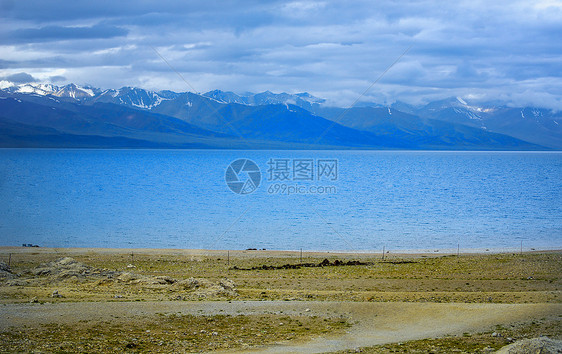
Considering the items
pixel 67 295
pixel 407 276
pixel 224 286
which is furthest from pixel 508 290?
pixel 67 295

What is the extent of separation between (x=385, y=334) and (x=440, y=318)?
94.0 inches

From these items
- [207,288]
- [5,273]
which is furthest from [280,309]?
[5,273]

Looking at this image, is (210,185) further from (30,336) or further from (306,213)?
(30,336)

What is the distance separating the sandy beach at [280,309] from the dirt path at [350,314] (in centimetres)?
3

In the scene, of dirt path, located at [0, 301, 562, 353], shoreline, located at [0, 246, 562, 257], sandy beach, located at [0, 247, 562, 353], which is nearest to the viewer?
sandy beach, located at [0, 247, 562, 353]

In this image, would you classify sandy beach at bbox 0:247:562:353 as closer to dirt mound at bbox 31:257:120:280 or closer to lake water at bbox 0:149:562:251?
dirt mound at bbox 31:257:120:280

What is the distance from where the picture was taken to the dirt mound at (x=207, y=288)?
21.4 m

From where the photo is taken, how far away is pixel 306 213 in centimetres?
6925

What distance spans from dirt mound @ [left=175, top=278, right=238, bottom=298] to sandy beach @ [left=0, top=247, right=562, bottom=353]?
46 mm

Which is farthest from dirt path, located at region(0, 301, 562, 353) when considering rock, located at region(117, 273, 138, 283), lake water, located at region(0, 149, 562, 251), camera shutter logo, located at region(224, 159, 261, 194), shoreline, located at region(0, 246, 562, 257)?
camera shutter logo, located at region(224, 159, 261, 194)

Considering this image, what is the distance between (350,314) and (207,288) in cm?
658

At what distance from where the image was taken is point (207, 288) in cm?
2208

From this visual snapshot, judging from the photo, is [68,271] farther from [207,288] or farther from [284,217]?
[284,217]

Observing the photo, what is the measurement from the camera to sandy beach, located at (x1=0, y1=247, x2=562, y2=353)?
1514cm
